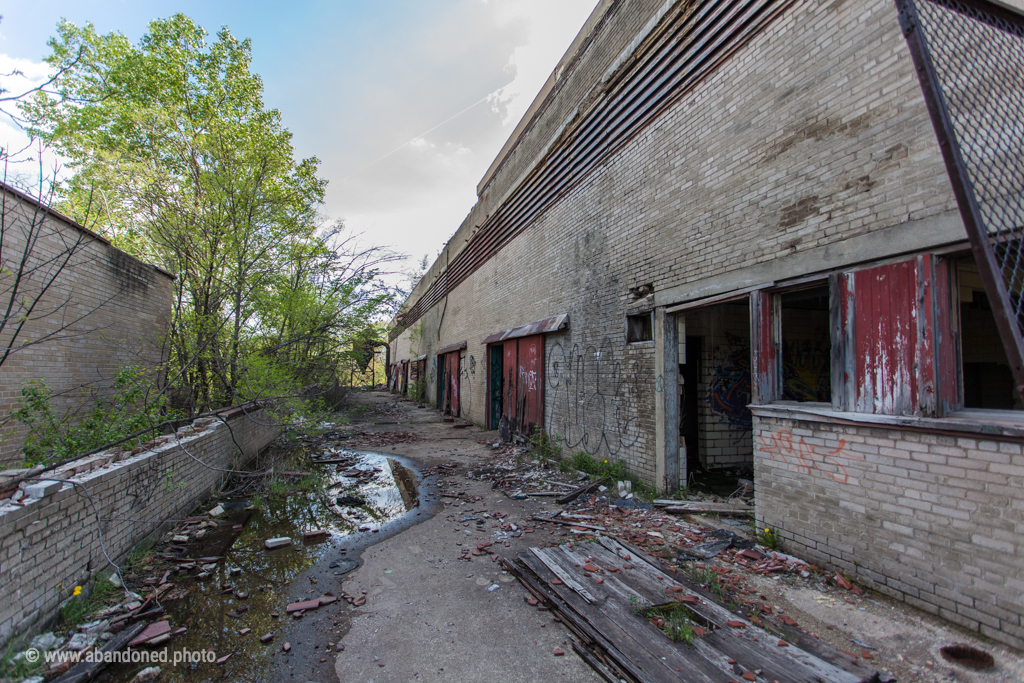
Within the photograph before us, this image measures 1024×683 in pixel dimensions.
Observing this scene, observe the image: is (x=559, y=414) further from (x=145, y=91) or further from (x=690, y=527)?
(x=145, y=91)

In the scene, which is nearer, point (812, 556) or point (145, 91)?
point (812, 556)

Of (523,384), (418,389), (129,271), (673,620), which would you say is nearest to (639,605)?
(673,620)

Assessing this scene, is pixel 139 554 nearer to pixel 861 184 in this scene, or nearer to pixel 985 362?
pixel 861 184

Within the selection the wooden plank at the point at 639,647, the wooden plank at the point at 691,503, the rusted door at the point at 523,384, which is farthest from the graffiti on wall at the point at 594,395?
the wooden plank at the point at 639,647

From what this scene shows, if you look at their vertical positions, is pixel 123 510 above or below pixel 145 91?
below

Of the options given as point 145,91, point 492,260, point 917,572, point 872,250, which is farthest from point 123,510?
point 145,91

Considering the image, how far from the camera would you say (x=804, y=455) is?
3904 millimetres

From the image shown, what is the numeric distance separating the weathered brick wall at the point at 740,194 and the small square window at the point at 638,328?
125 mm

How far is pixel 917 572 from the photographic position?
121 inches

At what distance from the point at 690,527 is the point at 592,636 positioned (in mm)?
2317

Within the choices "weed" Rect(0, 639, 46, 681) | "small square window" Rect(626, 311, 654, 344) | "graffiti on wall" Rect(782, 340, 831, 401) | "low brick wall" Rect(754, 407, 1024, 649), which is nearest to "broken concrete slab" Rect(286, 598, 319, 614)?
"weed" Rect(0, 639, 46, 681)

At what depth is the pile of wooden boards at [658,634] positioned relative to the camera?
2.47 meters

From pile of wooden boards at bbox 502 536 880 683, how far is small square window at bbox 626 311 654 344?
3177mm

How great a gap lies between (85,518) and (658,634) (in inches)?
169
